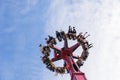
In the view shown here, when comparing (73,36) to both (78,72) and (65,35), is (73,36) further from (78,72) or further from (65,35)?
(78,72)

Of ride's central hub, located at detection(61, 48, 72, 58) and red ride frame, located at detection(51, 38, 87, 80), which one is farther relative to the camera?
ride's central hub, located at detection(61, 48, 72, 58)

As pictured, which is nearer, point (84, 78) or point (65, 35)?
point (84, 78)

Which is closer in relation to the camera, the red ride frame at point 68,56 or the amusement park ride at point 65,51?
the red ride frame at point 68,56

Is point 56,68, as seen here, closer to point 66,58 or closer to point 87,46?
point 66,58

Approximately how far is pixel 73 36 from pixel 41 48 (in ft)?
10.6

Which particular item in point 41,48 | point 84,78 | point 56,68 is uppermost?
point 41,48

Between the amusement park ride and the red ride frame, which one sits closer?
the red ride frame

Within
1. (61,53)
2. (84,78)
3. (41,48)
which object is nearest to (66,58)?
(61,53)

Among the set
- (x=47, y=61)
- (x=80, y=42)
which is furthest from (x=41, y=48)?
(x=80, y=42)

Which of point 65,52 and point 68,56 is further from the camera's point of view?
point 65,52

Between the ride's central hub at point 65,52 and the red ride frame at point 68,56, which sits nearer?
the red ride frame at point 68,56

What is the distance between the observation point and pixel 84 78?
989 inches

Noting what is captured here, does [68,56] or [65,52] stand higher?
[65,52]

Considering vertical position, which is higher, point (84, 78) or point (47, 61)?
point (47, 61)
